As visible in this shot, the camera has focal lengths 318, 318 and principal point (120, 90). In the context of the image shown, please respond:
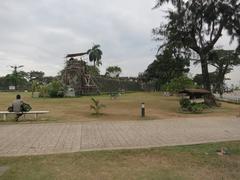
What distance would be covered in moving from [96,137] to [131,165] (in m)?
3.61

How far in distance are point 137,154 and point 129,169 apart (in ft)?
4.17

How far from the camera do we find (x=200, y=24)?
2708 cm

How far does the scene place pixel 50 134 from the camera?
10.5 metres

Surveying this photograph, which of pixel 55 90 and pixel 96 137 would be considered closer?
pixel 96 137

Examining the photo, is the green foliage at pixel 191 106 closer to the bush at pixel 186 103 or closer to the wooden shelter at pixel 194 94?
the bush at pixel 186 103

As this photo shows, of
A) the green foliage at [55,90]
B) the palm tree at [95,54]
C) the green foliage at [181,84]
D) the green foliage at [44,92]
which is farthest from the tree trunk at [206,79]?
the palm tree at [95,54]

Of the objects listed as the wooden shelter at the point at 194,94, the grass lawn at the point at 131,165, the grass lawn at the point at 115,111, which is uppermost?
the wooden shelter at the point at 194,94

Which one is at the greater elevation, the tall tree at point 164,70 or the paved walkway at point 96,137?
the tall tree at point 164,70

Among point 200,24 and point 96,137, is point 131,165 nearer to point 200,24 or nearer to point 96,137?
point 96,137

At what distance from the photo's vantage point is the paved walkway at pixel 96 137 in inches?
325

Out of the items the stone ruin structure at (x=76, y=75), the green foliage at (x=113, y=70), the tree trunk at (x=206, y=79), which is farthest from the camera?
the green foliage at (x=113, y=70)

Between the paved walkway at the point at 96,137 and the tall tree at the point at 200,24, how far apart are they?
620 inches

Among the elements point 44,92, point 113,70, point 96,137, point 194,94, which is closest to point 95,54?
point 113,70

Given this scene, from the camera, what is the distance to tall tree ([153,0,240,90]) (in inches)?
1006
